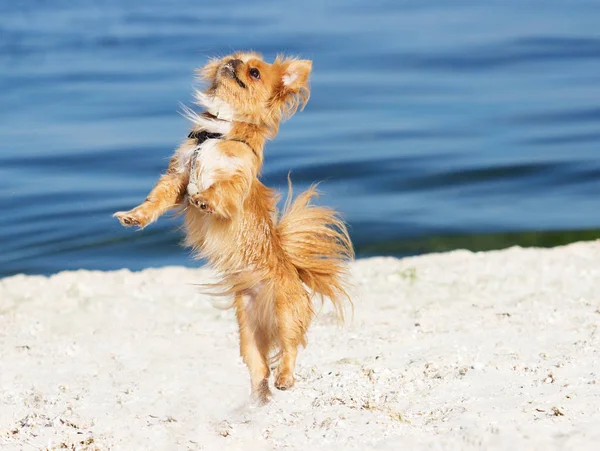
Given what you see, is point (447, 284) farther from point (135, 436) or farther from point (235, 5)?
point (235, 5)

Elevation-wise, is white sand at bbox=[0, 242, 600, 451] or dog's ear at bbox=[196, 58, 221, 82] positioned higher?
dog's ear at bbox=[196, 58, 221, 82]

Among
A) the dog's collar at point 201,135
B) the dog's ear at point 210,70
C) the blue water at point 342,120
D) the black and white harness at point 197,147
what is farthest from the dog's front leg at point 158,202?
the blue water at point 342,120

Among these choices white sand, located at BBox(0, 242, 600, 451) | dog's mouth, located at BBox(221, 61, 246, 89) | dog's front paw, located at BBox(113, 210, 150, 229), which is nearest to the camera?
white sand, located at BBox(0, 242, 600, 451)

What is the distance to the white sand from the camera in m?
6.05

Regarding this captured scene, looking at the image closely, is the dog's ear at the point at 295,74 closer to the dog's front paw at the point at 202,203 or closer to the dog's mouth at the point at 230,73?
the dog's mouth at the point at 230,73

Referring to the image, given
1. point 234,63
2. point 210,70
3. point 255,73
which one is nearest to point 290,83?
point 255,73

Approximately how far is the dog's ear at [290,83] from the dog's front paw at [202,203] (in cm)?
78

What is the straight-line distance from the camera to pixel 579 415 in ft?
19.4

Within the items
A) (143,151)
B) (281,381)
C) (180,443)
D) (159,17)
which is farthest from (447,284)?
(159,17)

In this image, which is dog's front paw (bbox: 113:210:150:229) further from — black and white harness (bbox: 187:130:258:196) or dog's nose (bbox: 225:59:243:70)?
dog's nose (bbox: 225:59:243:70)

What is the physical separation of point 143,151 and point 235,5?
1672 centimetres

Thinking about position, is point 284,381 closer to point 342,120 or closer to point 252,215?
point 252,215

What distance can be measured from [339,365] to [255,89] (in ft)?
6.54

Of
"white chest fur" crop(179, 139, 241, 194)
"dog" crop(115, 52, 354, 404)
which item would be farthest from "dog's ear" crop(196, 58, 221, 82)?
"white chest fur" crop(179, 139, 241, 194)
